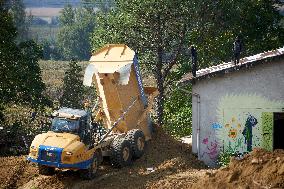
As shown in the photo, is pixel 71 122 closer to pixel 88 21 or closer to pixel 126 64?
pixel 126 64

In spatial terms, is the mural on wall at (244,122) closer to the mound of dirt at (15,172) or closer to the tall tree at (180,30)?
the mound of dirt at (15,172)

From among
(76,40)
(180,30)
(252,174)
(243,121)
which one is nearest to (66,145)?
(252,174)

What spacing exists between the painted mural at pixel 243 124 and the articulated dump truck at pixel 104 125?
3063 mm

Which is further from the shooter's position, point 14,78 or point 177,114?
point 177,114

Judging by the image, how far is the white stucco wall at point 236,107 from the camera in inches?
722

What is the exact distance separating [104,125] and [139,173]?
3407 millimetres

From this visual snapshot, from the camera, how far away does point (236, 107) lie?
18.8 metres

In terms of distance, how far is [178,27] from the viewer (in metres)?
28.7

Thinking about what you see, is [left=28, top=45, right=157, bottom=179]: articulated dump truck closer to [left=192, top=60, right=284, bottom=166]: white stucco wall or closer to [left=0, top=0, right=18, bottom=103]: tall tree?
[left=192, top=60, right=284, bottom=166]: white stucco wall

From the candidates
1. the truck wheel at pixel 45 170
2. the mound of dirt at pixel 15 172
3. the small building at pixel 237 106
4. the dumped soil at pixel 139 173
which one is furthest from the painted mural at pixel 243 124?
the mound of dirt at pixel 15 172

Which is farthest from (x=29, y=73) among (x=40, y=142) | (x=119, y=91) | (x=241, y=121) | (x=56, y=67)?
(x=56, y=67)

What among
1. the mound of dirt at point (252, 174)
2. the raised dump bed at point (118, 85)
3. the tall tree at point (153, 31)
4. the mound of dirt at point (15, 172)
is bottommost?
the mound of dirt at point (15, 172)

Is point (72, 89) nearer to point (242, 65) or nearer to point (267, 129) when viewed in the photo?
point (242, 65)

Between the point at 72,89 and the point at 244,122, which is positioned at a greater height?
the point at 72,89
